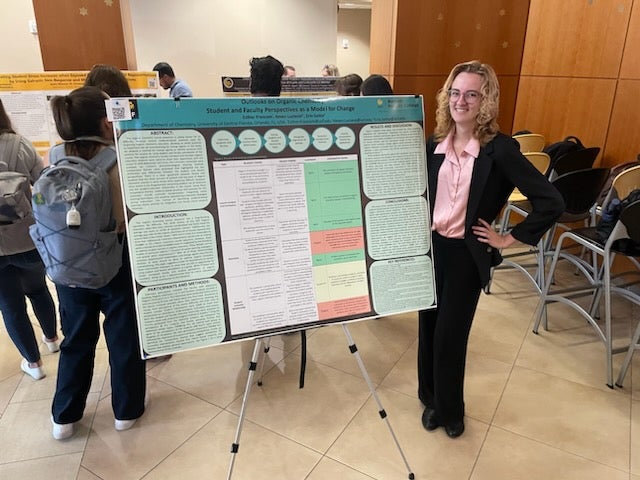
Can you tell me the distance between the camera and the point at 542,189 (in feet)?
5.46

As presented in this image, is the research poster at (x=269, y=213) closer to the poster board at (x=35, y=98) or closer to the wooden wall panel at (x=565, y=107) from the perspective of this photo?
the poster board at (x=35, y=98)

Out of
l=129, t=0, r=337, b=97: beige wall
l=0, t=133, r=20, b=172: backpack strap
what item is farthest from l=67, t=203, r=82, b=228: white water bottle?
l=129, t=0, r=337, b=97: beige wall

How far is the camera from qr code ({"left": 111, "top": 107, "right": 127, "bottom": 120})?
132cm

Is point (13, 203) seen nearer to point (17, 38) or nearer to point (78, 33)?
point (78, 33)

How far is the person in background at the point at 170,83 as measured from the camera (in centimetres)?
442

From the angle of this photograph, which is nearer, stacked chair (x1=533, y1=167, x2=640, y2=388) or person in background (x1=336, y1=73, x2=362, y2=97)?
stacked chair (x1=533, y1=167, x2=640, y2=388)

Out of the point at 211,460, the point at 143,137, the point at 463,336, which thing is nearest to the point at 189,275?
the point at 143,137

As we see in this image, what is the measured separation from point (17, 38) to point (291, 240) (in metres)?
5.81

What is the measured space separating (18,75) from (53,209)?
87.8 inches

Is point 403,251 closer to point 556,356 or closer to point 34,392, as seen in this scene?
point 556,356

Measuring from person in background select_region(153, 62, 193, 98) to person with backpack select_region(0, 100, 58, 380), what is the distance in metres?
2.44

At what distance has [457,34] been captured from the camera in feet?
14.1

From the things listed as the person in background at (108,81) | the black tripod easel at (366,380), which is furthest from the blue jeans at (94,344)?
the person in background at (108,81)

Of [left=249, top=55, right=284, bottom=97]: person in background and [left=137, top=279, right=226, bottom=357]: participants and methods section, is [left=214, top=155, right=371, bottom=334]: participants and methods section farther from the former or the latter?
[left=249, top=55, right=284, bottom=97]: person in background
